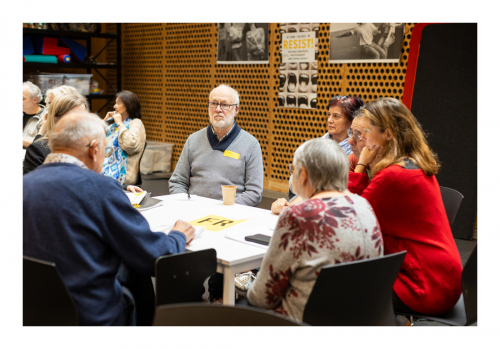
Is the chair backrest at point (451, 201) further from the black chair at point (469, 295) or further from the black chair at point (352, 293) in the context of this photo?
the black chair at point (352, 293)

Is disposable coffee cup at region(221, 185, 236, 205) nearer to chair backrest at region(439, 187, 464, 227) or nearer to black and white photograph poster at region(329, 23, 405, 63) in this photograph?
chair backrest at region(439, 187, 464, 227)

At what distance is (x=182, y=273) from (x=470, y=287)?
47.9 inches

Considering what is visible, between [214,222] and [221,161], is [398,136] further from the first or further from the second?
[221,161]

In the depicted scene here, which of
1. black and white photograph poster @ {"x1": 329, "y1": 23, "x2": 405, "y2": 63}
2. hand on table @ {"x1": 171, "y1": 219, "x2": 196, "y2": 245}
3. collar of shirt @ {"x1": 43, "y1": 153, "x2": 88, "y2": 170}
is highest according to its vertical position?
black and white photograph poster @ {"x1": 329, "y1": 23, "x2": 405, "y2": 63}

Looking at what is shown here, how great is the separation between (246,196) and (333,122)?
2.72 feet

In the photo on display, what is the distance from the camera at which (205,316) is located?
1296 mm

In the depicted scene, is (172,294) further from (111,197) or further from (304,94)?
(304,94)

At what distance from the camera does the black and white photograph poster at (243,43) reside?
6.76 m

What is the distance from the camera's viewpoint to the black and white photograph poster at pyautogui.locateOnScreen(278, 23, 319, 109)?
623cm

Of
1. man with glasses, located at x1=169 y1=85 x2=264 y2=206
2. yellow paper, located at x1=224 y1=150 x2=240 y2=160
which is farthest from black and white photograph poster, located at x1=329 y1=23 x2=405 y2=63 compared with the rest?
yellow paper, located at x1=224 y1=150 x2=240 y2=160

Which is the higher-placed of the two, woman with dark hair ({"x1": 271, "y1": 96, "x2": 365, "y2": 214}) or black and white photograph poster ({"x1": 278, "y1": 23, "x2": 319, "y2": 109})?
black and white photograph poster ({"x1": 278, "y1": 23, "x2": 319, "y2": 109})

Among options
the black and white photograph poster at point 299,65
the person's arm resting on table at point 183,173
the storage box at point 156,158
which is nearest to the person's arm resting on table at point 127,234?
the person's arm resting on table at point 183,173

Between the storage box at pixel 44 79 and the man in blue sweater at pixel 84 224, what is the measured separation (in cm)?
629

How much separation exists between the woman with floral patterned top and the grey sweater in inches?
71.8
